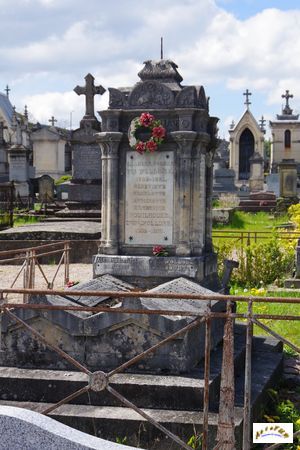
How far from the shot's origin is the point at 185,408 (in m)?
5.18

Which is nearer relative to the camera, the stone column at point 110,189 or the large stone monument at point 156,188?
the large stone monument at point 156,188

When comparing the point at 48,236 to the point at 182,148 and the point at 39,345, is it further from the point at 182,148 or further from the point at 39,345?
the point at 39,345

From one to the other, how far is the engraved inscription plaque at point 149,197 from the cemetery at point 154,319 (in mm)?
13

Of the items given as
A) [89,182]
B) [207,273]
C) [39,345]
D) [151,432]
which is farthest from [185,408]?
[89,182]

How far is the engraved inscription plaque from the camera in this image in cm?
748

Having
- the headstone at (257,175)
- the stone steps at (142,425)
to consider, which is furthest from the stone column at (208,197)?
the headstone at (257,175)

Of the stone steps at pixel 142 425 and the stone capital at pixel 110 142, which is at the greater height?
the stone capital at pixel 110 142

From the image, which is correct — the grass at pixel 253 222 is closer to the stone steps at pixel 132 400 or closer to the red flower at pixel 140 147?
the red flower at pixel 140 147

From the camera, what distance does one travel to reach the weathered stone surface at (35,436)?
3.12 metres

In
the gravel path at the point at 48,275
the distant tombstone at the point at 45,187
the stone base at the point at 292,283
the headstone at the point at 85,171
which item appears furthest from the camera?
the distant tombstone at the point at 45,187

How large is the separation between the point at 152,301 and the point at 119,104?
265 centimetres

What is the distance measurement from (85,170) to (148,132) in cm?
1347

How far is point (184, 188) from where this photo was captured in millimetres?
7375

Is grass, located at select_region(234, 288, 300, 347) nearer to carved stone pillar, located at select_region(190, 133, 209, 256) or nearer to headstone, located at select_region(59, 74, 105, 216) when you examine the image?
carved stone pillar, located at select_region(190, 133, 209, 256)
